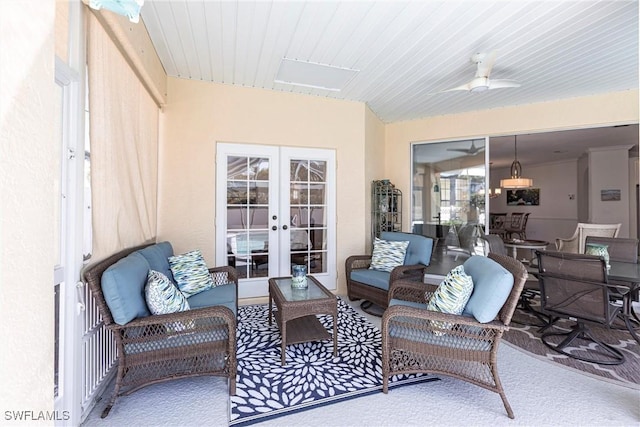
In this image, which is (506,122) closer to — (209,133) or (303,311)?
(303,311)

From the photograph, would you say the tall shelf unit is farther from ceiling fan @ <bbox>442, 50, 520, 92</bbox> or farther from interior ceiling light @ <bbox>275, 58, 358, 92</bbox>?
ceiling fan @ <bbox>442, 50, 520, 92</bbox>

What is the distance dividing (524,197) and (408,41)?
8419 millimetres

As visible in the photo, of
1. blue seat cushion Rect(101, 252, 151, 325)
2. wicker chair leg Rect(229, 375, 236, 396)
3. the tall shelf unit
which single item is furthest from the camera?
the tall shelf unit

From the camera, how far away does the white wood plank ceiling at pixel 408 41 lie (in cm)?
226

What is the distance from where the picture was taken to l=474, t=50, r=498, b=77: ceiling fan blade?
271 centimetres

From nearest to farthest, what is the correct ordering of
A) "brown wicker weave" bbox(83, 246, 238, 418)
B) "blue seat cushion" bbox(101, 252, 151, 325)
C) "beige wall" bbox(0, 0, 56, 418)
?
"beige wall" bbox(0, 0, 56, 418), "blue seat cushion" bbox(101, 252, 151, 325), "brown wicker weave" bbox(83, 246, 238, 418)

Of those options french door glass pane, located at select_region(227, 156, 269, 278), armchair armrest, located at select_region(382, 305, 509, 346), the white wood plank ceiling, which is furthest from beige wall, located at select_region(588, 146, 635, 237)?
french door glass pane, located at select_region(227, 156, 269, 278)

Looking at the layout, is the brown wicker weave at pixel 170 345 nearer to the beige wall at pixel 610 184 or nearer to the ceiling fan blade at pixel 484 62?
the ceiling fan blade at pixel 484 62

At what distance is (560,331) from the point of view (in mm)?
2977

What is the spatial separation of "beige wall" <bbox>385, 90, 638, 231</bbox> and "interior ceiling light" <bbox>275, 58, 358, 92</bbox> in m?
1.69

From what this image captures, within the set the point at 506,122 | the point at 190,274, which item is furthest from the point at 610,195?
the point at 190,274

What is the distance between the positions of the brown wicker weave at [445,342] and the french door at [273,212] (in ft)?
7.37

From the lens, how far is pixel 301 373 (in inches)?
89.0

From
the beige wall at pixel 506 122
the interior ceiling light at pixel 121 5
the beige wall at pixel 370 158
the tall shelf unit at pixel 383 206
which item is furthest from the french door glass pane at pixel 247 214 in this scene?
the beige wall at pixel 506 122
